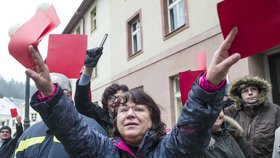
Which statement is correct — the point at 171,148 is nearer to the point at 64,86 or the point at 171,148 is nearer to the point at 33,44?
the point at 33,44

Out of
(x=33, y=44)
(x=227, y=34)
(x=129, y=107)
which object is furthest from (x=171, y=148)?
(x=33, y=44)

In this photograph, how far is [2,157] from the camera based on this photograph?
494cm

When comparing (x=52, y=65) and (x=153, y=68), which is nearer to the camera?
(x=52, y=65)

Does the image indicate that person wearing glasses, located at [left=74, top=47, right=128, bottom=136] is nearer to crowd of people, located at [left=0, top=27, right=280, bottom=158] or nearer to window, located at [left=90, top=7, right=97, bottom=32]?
crowd of people, located at [left=0, top=27, right=280, bottom=158]

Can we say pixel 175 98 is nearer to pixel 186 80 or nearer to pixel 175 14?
→ pixel 175 14

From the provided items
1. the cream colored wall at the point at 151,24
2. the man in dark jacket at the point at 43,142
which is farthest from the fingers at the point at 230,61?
the cream colored wall at the point at 151,24

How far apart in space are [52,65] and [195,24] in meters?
6.66

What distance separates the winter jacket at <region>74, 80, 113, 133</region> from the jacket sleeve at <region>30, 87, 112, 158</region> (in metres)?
1.19

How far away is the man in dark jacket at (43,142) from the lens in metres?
2.31

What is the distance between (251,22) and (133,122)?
822 mm

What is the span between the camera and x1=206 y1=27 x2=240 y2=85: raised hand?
1.45 meters

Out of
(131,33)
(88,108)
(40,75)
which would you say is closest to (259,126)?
(88,108)

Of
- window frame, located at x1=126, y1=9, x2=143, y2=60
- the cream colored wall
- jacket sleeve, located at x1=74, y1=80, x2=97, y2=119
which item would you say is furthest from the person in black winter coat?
window frame, located at x1=126, y1=9, x2=143, y2=60

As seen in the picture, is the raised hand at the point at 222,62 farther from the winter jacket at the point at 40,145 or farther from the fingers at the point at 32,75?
the winter jacket at the point at 40,145
